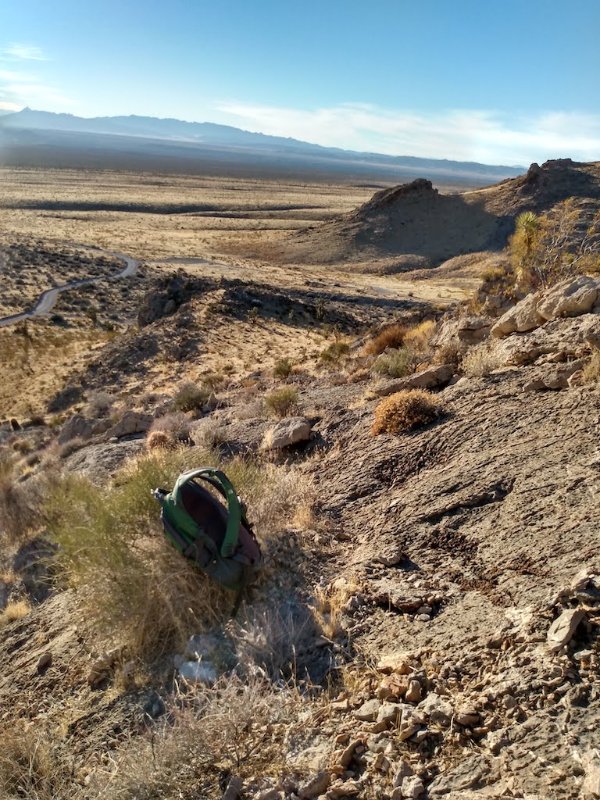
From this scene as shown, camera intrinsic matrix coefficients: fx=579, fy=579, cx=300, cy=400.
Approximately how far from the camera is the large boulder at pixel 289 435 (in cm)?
779

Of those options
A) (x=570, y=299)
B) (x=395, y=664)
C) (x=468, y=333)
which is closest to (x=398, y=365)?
(x=468, y=333)

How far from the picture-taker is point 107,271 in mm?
40688

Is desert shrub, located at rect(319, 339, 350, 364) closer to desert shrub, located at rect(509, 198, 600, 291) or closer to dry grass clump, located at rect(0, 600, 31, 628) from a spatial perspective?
desert shrub, located at rect(509, 198, 600, 291)

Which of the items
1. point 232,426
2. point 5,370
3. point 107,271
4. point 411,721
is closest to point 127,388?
point 5,370

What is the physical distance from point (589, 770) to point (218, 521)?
3.33 meters

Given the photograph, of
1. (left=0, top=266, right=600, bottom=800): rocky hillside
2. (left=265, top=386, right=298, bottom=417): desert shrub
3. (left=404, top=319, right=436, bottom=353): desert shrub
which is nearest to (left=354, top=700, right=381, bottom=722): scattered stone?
(left=0, top=266, right=600, bottom=800): rocky hillside

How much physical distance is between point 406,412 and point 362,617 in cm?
306

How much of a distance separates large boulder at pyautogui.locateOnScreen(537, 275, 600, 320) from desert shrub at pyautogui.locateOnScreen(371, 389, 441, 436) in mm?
1929

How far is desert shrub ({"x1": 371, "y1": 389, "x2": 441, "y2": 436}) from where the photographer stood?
6648mm

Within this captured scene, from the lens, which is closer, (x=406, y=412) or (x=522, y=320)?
(x=406, y=412)

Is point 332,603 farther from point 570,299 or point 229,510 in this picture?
point 570,299

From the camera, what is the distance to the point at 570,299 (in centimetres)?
708

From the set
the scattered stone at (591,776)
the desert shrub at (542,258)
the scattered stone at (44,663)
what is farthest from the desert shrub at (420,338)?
the scattered stone at (591,776)

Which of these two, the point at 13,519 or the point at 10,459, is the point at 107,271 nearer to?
the point at 10,459
